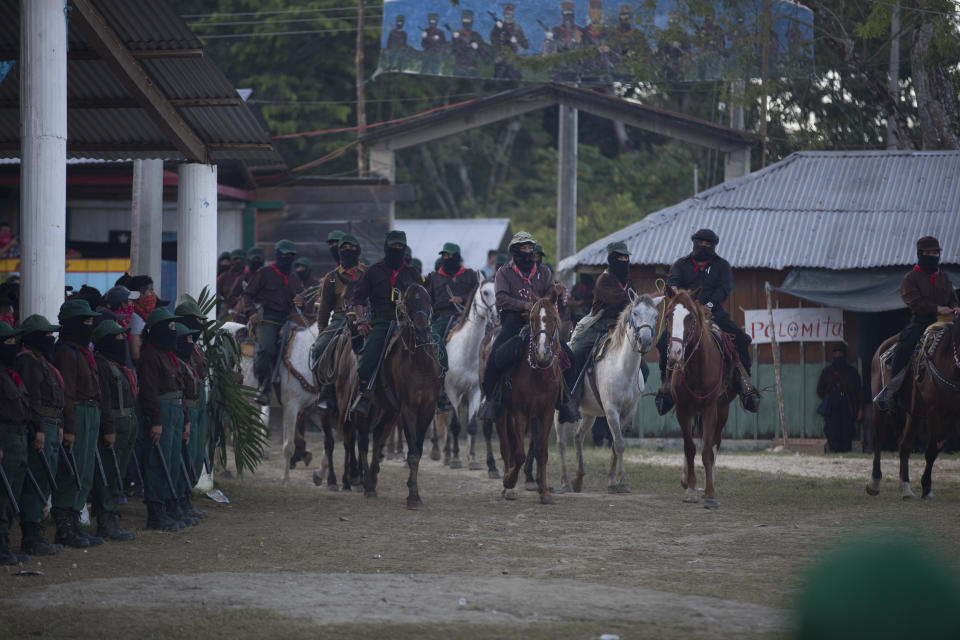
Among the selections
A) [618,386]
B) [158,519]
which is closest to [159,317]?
[158,519]

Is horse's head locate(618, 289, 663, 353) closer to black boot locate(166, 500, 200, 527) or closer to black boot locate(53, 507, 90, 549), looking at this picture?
black boot locate(166, 500, 200, 527)

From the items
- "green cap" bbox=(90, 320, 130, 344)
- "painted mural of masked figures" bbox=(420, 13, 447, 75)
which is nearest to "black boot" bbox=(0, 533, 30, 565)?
"green cap" bbox=(90, 320, 130, 344)

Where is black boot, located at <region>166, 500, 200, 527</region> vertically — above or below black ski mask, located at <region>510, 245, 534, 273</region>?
below

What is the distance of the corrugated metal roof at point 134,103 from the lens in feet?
40.3

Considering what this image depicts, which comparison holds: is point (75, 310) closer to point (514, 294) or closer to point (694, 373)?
point (514, 294)

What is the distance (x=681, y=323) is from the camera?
13000 mm

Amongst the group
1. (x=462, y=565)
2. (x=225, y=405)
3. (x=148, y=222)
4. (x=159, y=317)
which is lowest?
(x=462, y=565)

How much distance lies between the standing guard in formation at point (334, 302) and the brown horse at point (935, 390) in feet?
21.0

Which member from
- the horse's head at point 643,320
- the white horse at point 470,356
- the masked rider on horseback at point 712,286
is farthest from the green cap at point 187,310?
the white horse at point 470,356

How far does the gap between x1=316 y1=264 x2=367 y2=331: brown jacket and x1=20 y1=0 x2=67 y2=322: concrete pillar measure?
4527 millimetres

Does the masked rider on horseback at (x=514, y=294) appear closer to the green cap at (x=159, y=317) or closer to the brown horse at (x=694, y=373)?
the brown horse at (x=694, y=373)

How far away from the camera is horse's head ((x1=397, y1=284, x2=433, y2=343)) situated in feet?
42.5

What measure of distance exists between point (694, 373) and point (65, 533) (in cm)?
681

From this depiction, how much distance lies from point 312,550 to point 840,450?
14.0 m
